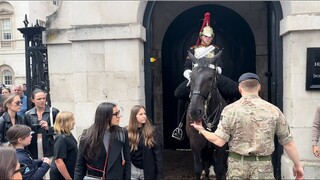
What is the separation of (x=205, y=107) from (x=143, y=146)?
3.58 ft

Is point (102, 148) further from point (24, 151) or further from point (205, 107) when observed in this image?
point (205, 107)

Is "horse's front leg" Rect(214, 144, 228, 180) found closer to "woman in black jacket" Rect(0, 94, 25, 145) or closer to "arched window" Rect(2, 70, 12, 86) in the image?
"woman in black jacket" Rect(0, 94, 25, 145)

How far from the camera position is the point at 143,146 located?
455 centimetres

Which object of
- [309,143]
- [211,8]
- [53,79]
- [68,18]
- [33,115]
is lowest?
[309,143]

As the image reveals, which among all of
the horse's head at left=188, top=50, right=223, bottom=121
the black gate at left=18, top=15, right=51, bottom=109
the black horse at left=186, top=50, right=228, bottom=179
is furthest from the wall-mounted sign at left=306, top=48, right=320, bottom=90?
the black gate at left=18, top=15, right=51, bottom=109

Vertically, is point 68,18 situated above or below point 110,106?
above

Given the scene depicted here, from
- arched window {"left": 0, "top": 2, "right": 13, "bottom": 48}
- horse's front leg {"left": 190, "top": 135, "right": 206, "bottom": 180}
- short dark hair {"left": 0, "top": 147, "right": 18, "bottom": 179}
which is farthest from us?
arched window {"left": 0, "top": 2, "right": 13, "bottom": 48}

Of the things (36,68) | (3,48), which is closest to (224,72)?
(36,68)

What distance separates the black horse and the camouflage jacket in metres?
1.04

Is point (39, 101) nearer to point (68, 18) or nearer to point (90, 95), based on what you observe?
point (90, 95)

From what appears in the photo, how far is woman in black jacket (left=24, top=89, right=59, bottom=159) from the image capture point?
533 cm

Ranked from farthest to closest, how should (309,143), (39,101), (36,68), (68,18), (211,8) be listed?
(211,8) < (36,68) < (68,18) < (309,143) < (39,101)

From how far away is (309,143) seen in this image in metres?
5.90

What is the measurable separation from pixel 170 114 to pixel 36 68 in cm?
397
